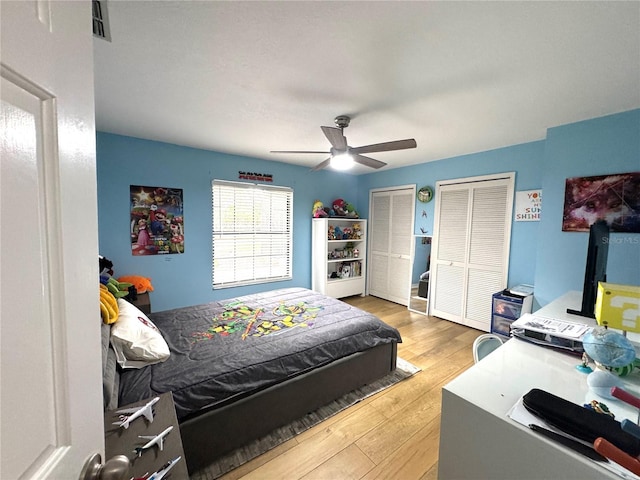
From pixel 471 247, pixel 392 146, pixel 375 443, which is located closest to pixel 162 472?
pixel 375 443

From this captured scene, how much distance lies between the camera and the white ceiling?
1201 millimetres

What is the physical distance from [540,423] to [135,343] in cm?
196

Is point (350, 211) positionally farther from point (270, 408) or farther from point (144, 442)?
point (144, 442)

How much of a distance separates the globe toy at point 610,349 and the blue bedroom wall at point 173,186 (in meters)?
3.63

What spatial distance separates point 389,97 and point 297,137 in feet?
3.90

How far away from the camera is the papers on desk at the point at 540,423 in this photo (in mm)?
678

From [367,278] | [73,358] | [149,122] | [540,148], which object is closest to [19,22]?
[73,358]

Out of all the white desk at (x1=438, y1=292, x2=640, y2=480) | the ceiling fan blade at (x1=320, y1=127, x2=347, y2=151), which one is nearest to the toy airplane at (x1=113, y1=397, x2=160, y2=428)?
the white desk at (x1=438, y1=292, x2=640, y2=480)

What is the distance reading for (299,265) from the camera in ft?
14.5

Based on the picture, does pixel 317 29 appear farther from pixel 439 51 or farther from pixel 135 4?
pixel 135 4

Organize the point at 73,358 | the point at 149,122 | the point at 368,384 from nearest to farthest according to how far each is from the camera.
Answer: the point at 73,358, the point at 368,384, the point at 149,122

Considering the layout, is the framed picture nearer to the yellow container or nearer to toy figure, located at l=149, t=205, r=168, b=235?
the yellow container

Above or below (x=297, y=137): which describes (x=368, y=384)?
below

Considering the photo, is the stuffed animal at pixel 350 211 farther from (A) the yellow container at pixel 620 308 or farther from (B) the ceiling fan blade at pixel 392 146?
(A) the yellow container at pixel 620 308
